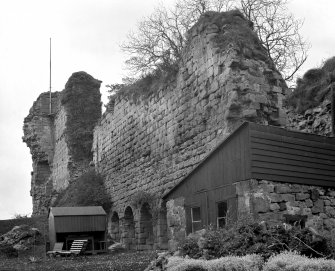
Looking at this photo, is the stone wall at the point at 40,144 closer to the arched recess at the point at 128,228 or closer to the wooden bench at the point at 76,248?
the arched recess at the point at 128,228

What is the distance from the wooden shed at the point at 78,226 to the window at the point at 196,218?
21.5ft

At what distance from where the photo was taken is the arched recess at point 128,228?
2283 cm

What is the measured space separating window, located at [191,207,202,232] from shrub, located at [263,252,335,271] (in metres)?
6.22

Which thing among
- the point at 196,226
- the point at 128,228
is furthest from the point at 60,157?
the point at 196,226

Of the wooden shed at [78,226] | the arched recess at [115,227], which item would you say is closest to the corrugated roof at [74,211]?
the wooden shed at [78,226]

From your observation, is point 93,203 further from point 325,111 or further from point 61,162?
point 325,111

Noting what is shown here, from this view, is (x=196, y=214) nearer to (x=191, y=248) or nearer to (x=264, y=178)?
(x=264, y=178)

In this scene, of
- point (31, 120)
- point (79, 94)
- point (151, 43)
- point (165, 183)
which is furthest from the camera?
point (31, 120)

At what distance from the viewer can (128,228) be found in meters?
23.0

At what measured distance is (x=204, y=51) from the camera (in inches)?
655

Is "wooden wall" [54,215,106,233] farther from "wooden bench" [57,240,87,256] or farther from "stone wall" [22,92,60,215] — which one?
"stone wall" [22,92,60,215]

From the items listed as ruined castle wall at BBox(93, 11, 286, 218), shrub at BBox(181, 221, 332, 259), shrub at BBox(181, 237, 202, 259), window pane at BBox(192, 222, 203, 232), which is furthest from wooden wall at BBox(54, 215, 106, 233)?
shrub at BBox(181, 221, 332, 259)

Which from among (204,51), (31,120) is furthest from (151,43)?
(31,120)

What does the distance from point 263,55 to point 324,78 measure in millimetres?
2285
